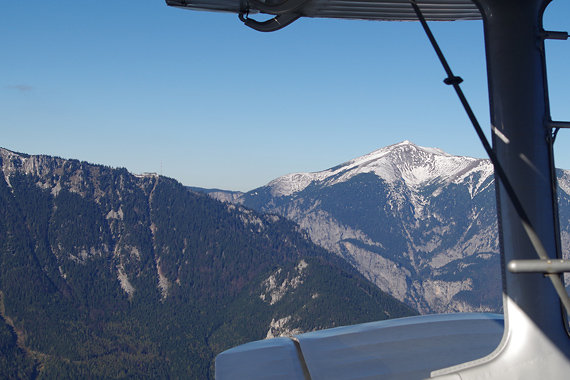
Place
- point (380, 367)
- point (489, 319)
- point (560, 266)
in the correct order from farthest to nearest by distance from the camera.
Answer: point (489, 319) → point (380, 367) → point (560, 266)

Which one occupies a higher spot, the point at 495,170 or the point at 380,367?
the point at 495,170

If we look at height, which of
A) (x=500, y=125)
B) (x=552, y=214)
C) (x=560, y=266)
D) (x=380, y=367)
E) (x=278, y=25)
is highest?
(x=278, y=25)

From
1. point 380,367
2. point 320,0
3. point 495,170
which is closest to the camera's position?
point 495,170

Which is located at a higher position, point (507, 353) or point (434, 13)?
point (434, 13)

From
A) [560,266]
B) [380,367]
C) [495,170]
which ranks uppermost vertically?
[495,170]

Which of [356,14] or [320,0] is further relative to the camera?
[356,14]

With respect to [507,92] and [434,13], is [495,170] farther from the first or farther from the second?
[434,13]

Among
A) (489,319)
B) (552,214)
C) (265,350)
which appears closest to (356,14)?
(552,214)

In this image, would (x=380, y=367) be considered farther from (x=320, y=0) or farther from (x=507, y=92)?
(x=320, y=0)

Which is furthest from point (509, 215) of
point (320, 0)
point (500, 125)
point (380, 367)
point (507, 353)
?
point (320, 0)
